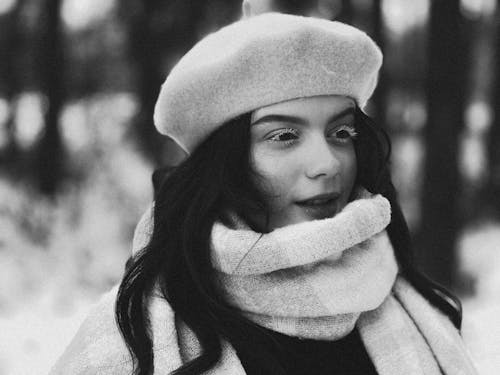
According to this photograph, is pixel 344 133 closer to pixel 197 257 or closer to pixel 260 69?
pixel 260 69

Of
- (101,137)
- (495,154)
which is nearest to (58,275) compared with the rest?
(101,137)

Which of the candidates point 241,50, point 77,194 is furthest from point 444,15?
point 241,50

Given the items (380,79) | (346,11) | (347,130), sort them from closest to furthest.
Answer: (347,130) < (346,11) < (380,79)

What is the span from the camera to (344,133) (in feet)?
4.24

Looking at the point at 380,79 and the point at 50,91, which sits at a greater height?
the point at 50,91

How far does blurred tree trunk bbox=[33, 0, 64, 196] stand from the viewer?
3.87 meters

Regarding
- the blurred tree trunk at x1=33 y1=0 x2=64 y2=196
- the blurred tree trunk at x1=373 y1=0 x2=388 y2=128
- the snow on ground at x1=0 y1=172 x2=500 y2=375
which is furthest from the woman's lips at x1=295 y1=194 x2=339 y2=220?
the blurred tree trunk at x1=373 y1=0 x2=388 y2=128

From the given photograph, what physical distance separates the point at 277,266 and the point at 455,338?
2.21 feet

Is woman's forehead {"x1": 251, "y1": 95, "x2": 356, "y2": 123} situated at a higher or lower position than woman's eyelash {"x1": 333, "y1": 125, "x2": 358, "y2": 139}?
higher

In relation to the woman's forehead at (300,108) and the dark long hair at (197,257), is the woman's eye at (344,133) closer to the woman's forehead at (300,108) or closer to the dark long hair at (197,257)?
the woman's forehead at (300,108)

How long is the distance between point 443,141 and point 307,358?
3181 millimetres

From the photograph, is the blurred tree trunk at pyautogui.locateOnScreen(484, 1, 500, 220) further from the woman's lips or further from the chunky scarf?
the woman's lips

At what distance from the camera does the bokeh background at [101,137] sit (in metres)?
3.78

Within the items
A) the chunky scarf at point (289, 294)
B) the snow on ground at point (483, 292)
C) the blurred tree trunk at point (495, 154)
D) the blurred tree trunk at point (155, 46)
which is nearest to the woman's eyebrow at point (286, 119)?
the chunky scarf at point (289, 294)
